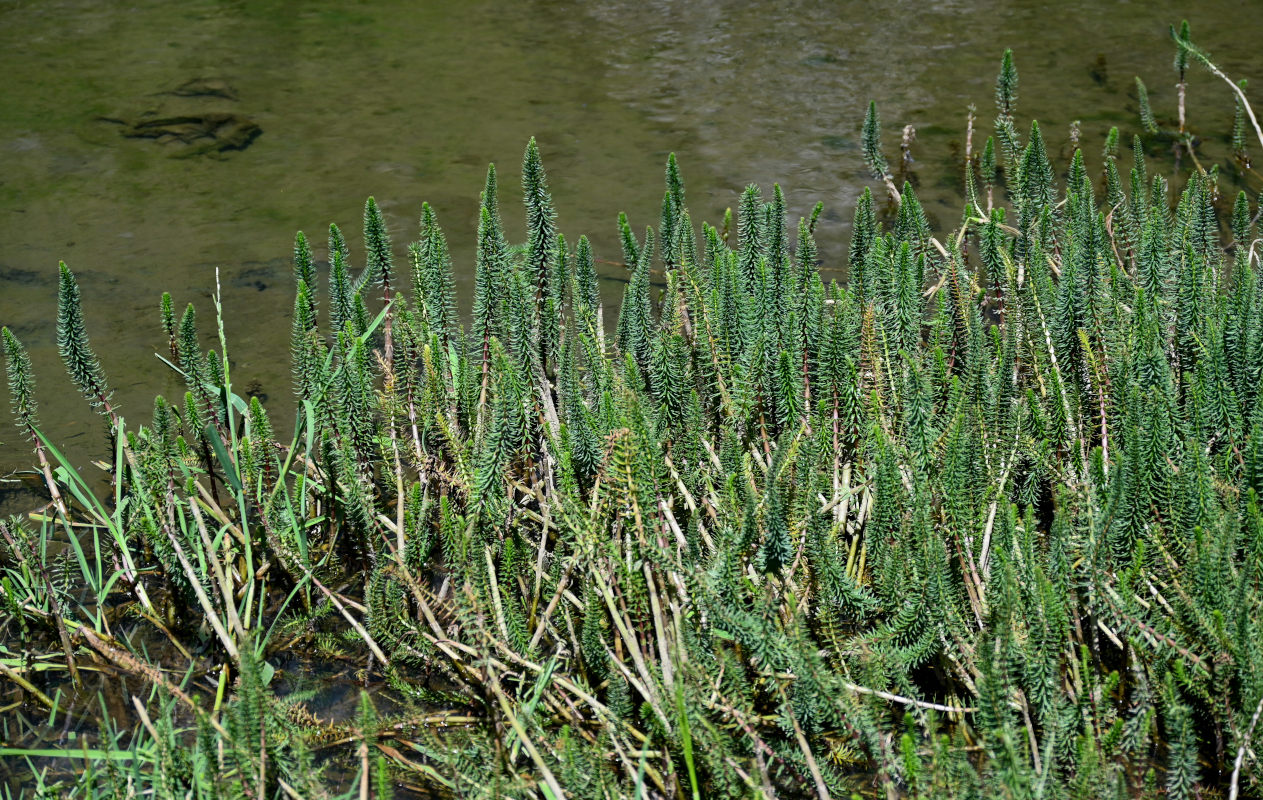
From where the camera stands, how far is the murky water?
498cm

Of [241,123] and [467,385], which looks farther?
[241,123]

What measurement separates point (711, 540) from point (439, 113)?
4281mm

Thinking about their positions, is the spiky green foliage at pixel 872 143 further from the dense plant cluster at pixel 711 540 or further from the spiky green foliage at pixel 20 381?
the spiky green foliage at pixel 20 381

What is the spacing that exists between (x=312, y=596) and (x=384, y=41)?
5205 millimetres

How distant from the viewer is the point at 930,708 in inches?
86.0

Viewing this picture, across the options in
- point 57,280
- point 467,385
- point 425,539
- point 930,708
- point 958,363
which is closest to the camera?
point 930,708

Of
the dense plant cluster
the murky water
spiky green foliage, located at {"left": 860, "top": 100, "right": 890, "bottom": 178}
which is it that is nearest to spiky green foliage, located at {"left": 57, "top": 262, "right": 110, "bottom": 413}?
the dense plant cluster

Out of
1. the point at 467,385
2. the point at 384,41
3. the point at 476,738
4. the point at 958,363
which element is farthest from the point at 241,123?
the point at 476,738

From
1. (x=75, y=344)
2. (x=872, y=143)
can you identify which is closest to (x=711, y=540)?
(x=75, y=344)

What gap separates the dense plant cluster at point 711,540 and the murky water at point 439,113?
1.14m

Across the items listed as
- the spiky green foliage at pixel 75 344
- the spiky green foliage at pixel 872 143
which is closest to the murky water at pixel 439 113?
the spiky green foliage at pixel 872 143

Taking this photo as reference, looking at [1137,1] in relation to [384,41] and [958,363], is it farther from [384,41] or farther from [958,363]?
[958,363]

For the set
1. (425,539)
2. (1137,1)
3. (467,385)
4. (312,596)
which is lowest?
(312,596)

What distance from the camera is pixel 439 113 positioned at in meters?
6.43
